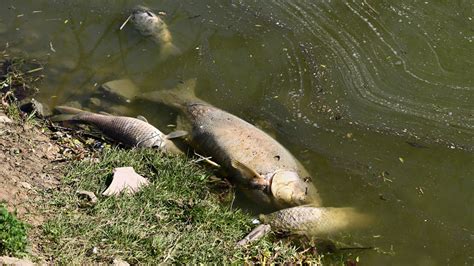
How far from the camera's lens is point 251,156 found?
20.9ft

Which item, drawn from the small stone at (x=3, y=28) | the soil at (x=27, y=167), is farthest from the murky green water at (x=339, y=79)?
the soil at (x=27, y=167)

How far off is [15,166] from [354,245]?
128 inches

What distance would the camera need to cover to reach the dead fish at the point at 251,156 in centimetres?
618

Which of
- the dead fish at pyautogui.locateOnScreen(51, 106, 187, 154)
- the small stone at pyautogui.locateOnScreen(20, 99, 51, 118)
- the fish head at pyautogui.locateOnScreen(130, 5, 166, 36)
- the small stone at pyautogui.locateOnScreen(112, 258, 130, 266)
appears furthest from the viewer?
the fish head at pyautogui.locateOnScreen(130, 5, 166, 36)

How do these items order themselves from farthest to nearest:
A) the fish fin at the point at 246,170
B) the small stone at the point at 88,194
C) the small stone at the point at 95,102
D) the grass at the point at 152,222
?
1. the small stone at the point at 95,102
2. the fish fin at the point at 246,170
3. the small stone at the point at 88,194
4. the grass at the point at 152,222

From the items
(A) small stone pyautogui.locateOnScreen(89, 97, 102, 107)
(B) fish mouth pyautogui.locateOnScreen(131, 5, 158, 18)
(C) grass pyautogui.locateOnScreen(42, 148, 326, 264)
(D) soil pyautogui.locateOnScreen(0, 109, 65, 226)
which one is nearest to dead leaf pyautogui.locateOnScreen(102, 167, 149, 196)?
(C) grass pyautogui.locateOnScreen(42, 148, 326, 264)

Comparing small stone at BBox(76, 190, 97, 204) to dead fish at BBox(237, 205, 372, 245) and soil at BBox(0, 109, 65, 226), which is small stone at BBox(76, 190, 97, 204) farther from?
dead fish at BBox(237, 205, 372, 245)

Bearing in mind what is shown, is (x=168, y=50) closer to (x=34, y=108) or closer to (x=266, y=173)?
(x=34, y=108)

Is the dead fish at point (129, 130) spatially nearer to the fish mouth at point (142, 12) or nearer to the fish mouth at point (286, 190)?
the fish mouth at point (286, 190)

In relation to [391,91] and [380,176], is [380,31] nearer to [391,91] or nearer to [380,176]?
[391,91]

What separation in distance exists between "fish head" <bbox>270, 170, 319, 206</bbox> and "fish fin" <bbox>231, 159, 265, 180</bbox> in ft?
0.52

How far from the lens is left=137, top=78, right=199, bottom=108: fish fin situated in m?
7.11

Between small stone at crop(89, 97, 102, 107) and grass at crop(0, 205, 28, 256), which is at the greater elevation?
grass at crop(0, 205, 28, 256)

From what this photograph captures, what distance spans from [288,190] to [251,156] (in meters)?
0.52
